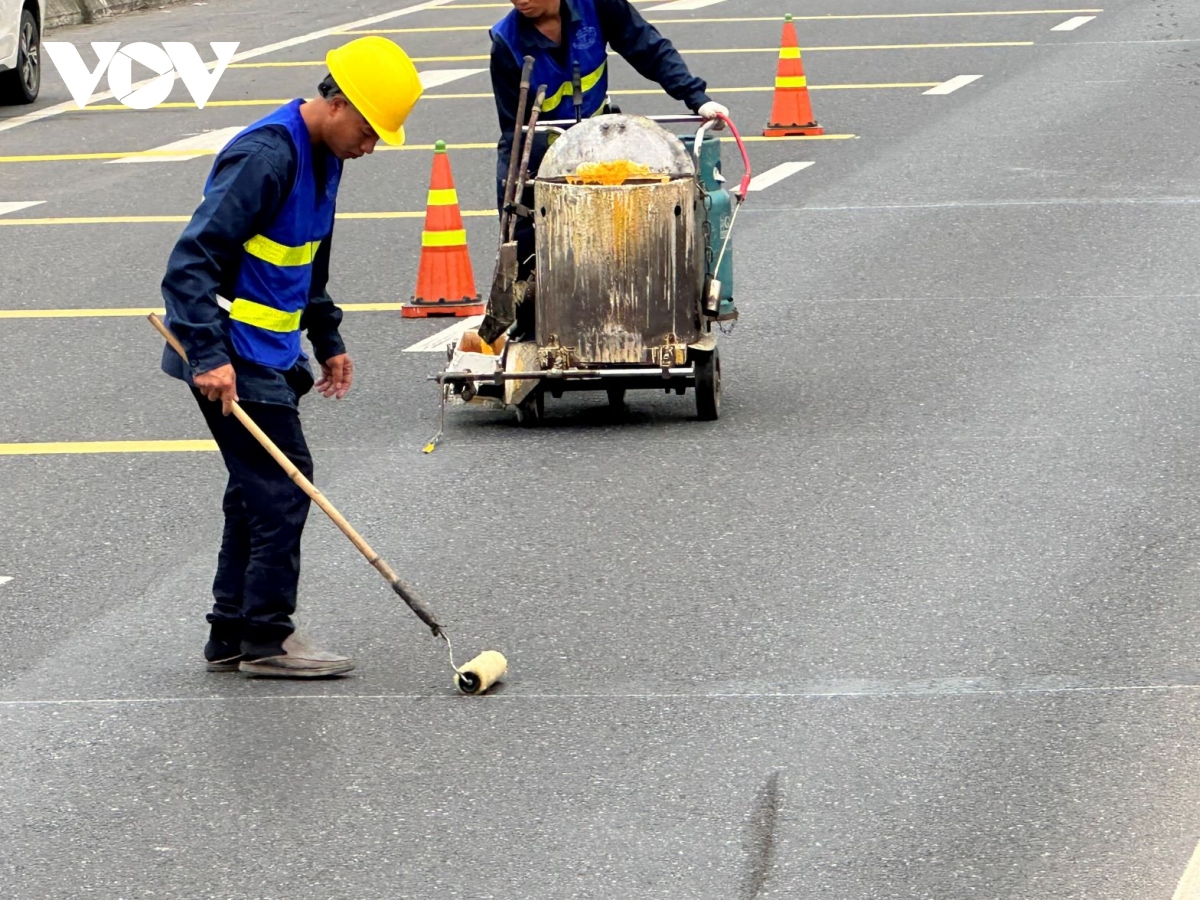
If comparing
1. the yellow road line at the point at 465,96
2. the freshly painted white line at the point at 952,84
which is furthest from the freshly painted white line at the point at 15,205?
the freshly painted white line at the point at 952,84

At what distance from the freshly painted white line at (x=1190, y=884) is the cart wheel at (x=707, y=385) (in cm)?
419

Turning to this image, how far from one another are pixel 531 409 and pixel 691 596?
234 cm

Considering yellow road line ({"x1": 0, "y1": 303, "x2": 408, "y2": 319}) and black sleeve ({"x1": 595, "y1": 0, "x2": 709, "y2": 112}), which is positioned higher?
black sleeve ({"x1": 595, "y1": 0, "x2": 709, "y2": 112})

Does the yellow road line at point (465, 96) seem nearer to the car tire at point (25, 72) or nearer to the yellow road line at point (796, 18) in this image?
the car tire at point (25, 72)

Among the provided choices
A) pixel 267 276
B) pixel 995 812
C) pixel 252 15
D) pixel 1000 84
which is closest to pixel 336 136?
pixel 267 276

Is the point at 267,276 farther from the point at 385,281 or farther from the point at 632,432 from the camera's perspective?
the point at 385,281

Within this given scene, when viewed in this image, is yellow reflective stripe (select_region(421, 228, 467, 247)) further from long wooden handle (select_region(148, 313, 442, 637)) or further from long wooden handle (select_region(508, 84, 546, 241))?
long wooden handle (select_region(148, 313, 442, 637))

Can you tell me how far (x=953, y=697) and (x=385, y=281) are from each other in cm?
667

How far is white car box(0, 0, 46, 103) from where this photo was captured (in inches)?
724

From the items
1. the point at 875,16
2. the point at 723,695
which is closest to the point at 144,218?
the point at 723,695

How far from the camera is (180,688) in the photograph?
6.09m

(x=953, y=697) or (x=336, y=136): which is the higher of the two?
(x=336, y=136)

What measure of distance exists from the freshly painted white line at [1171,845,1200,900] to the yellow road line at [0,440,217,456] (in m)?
4.86

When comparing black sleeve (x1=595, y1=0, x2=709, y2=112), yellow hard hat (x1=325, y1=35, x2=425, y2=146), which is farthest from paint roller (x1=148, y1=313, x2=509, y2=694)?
black sleeve (x1=595, y1=0, x2=709, y2=112)
